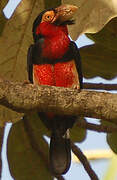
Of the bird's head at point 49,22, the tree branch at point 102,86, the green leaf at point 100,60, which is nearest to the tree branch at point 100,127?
the tree branch at point 102,86

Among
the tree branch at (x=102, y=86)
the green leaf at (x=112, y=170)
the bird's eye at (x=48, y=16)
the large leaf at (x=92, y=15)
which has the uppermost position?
the large leaf at (x=92, y=15)

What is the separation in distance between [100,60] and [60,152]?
2.63 feet

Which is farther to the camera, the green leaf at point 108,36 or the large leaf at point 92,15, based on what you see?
the green leaf at point 108,36

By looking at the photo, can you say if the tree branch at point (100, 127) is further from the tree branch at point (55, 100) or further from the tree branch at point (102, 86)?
the tree branch at point (55, 100)

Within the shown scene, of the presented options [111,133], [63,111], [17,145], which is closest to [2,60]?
[17,145]

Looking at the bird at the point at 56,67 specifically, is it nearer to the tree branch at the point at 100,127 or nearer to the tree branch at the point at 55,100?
the tree branch at the point at 100,127

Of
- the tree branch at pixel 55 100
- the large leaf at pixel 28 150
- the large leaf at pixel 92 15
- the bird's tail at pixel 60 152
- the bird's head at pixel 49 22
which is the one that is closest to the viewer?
the tree branch at pixel 55 100

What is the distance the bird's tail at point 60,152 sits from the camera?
411cm

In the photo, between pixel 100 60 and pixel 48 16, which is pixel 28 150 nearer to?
pixel 100 60

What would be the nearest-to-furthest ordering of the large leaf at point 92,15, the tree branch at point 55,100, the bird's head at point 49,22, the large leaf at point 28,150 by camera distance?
the tree branch at point 55,100 < the large leaf at point 92,15 < the bird's head at point 49,22 < the large leaf at point 28,150

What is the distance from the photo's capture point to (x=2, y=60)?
4.32 meters

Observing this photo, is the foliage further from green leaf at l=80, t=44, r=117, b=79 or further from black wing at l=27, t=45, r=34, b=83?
black wing at l=27, t=45, r=34, b=83

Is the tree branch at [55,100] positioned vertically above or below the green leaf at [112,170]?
above

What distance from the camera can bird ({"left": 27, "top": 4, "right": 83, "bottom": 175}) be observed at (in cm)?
413
